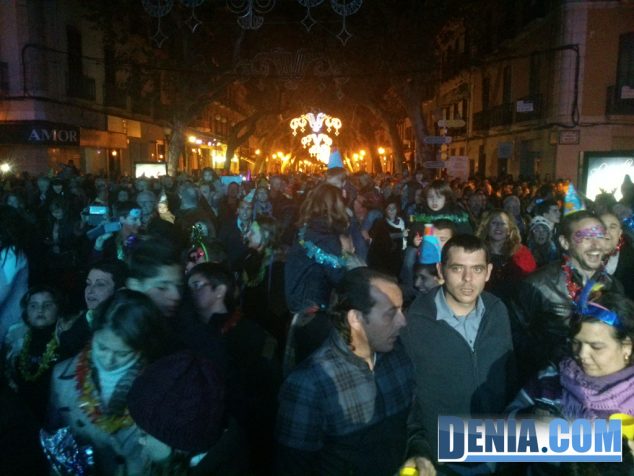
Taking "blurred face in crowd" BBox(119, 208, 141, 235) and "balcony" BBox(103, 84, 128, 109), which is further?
"balcony" BBox(103, 84, 128, 109)

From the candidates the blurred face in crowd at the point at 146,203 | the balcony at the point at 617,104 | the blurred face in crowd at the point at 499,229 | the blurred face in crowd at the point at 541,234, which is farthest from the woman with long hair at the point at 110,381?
the balcony at the point at 617,104

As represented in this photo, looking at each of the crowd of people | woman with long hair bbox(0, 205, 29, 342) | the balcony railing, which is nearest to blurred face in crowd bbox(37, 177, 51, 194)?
the crowd of people

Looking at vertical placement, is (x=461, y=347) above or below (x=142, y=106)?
below

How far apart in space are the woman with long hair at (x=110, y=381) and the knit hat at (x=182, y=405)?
32cm

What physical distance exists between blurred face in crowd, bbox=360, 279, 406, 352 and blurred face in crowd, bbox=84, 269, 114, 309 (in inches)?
83.2

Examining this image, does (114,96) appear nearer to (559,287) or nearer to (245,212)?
(245,212)

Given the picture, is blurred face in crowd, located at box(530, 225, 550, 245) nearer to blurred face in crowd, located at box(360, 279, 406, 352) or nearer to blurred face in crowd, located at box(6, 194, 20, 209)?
blurred face in crowd, located at box(360, 279, 406, 352)

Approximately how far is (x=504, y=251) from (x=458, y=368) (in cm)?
228

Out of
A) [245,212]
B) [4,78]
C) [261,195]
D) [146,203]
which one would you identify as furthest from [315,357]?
[4,78]

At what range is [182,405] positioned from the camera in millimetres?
1918

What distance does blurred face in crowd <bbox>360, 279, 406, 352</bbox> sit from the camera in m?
2.42

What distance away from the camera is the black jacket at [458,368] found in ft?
9.68

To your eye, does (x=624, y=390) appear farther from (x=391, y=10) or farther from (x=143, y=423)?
(x=391, y=10)

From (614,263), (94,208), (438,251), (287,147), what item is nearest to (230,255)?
(94,208)
